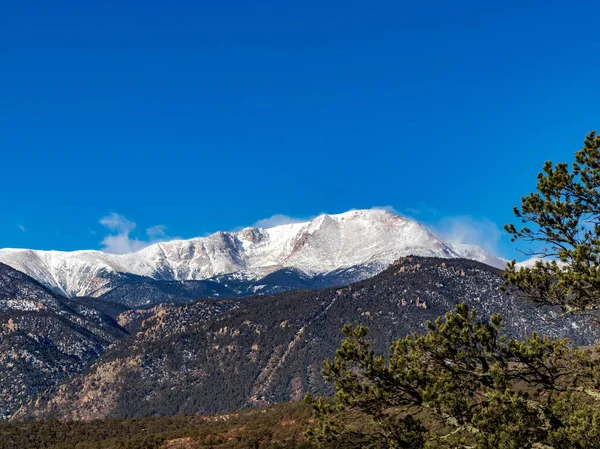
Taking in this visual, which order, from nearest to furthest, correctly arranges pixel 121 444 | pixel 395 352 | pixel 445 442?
pixel 445 442, pixel 395 352, pixel 121 444

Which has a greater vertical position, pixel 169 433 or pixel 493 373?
pixel 493 373

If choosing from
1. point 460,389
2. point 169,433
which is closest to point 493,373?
point 460,389

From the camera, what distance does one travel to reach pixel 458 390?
20.7 metres

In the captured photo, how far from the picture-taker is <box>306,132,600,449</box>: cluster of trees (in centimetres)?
1925

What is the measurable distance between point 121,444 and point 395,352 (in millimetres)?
75421

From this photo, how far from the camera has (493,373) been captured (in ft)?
63.4

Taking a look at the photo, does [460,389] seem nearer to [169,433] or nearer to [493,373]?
[493,373]

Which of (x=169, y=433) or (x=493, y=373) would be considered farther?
(x=169, y=433)

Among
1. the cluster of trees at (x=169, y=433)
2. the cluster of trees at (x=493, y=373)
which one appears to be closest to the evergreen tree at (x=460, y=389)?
the cluster of trees at (x=493, y=373)

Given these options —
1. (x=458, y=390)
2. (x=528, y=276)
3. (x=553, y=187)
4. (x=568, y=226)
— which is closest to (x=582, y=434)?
(x=458, y=390)

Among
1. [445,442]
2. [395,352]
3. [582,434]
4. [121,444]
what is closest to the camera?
[582,434]

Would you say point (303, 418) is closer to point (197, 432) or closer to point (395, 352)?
point (197, 432)

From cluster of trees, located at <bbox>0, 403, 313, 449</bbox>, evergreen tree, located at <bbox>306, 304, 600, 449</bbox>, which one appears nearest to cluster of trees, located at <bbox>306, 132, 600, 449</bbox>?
evergreen tree, located at <bbox>306, 304, 600, 449</bbox>

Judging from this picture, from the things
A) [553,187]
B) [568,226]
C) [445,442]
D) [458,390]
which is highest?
[553,187]
